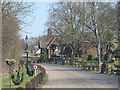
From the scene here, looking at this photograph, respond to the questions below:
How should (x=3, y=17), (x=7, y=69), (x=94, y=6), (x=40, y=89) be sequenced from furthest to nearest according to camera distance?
(x=94, y=6)
(x=7, y=69)
(x=3, y=17)
(x=40, y=89)

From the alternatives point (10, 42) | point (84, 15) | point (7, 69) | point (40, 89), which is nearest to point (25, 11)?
point (10, 42)

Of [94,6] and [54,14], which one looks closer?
[94,6]

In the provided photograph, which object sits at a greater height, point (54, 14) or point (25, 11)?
point (54, 14)

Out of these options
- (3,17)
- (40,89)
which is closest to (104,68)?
(3,17)

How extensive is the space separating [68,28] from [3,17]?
101 ft

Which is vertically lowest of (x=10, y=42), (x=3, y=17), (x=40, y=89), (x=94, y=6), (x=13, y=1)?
(x=40, y=89)

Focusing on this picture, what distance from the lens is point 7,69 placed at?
2520 centimetres

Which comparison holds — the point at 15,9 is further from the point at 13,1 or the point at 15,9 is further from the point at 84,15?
the point at 84,15

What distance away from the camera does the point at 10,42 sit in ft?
83.9

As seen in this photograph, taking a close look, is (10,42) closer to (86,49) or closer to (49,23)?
(49,23)

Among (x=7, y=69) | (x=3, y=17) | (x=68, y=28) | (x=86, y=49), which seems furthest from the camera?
(x=86, y=49)

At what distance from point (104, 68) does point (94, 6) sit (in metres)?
13.7

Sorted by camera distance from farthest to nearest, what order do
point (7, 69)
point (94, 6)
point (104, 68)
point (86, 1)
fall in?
point (86, 1) → point (94, 6) → point (104, 68) → point (7, 69)

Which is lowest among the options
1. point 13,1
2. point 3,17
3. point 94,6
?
point 3,17
